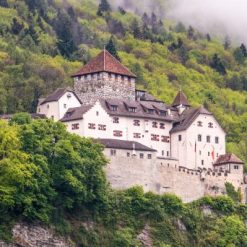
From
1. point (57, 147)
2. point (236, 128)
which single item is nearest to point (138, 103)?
point (57, 147)

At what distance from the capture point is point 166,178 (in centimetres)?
9769

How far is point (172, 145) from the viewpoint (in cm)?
10312

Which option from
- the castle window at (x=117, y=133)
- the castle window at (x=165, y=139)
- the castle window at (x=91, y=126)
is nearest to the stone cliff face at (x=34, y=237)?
the castle window at (x=91, y=126)

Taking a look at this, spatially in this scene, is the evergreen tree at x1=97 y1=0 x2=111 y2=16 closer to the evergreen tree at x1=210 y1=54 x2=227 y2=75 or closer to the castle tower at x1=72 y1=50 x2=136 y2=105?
the evergreen tree at x1=210 y1=54 x2=227 y2=75

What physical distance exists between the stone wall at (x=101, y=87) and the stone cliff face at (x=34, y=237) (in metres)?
18.0

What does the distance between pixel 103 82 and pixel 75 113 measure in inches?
245

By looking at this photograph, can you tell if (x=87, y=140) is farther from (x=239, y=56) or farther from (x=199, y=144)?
(x=239, y=56)

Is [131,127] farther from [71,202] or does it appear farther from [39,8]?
[39,8]

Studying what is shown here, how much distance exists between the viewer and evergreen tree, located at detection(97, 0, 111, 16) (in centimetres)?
18249

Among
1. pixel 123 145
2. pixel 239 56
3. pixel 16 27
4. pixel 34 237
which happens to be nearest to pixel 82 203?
pixel 34 237

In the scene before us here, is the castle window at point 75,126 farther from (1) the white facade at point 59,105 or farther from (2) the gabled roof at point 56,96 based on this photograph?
(2) the gabled roof at point 56,96

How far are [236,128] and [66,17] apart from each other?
38.4 metres

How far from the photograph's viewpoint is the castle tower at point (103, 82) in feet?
341

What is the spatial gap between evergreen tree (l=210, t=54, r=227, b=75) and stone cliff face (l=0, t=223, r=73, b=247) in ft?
268
